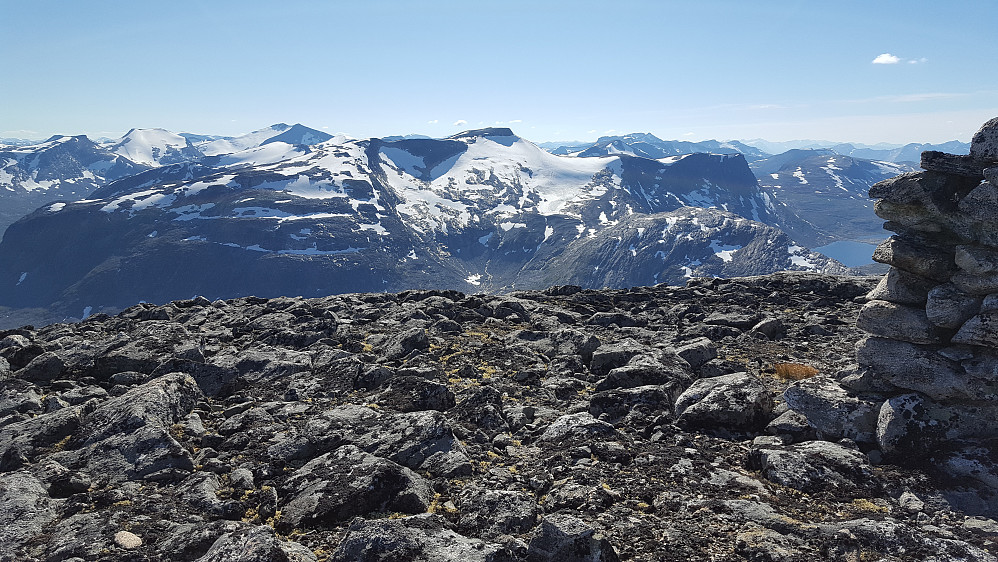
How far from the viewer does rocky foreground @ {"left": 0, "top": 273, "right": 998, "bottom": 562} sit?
11648 millimetres

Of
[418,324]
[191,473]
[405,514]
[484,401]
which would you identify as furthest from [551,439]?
[418,324]

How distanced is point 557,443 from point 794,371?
1214cm

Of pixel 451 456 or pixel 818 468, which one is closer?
pixel 818 468

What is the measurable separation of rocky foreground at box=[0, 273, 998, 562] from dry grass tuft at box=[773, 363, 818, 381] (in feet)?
0.41

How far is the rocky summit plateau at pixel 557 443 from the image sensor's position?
38.6ft

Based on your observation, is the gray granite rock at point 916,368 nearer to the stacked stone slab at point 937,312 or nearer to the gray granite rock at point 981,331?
the stacked stone slab at point 937,312

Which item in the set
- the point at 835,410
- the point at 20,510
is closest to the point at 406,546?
the point at 20,510

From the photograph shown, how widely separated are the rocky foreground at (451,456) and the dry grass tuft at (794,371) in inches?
4.9

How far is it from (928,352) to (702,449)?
8.26m

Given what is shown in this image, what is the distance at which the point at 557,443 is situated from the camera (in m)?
17.2

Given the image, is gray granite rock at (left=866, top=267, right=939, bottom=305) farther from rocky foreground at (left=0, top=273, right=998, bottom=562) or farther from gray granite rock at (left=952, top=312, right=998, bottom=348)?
rocky foreground at (left=0, top=273, right=998, bottom=562)

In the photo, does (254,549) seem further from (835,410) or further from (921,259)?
(921,259)

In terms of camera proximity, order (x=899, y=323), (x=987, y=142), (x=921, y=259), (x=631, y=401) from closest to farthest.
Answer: (x=987, y=142)
(x=921, y=259)
(x=899, y=323)
(x=631, y=401)

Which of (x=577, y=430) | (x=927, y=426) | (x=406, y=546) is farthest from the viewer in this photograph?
(x=577, y=430)
